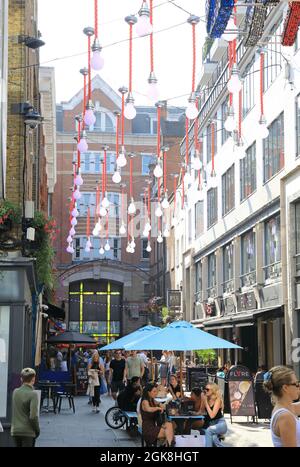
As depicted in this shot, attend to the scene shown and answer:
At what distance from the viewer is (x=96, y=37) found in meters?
12.1

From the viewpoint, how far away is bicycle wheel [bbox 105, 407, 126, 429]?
18.1 metres

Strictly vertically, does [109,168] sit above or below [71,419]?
above

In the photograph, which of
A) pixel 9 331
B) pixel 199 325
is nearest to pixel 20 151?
pixel 9 331

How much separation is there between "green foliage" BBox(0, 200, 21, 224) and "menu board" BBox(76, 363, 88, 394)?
14968mm

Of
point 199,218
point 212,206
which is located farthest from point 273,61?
point 199,218

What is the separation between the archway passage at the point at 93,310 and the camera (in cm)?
6700

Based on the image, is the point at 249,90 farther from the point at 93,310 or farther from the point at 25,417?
the point at 93,310

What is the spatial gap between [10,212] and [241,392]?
7.90 metres

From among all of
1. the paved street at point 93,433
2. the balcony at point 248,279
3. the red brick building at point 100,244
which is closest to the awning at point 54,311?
the balcony at point 248,279

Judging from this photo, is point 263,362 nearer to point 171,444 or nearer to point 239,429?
point 239,429

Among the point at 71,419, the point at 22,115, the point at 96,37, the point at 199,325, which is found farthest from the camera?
the point at 199,325

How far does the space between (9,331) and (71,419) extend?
5.56 metres

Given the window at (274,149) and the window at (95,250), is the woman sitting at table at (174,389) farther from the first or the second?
the window at (95,250)

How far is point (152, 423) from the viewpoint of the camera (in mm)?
13266
